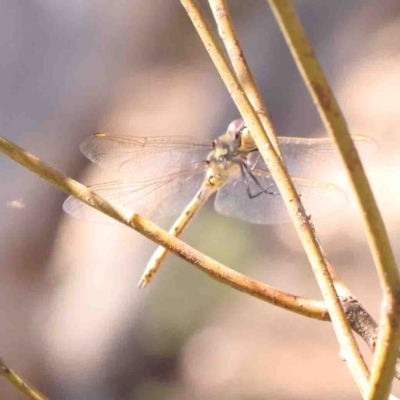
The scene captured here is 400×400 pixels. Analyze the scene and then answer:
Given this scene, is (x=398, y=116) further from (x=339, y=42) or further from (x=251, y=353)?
(x=251, y=353)

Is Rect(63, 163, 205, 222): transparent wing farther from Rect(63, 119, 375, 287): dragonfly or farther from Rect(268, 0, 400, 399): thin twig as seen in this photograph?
Rect(268, 0, 400, 399): thin twig

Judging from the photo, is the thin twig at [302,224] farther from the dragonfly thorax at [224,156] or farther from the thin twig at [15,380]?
the dragonfly thorax at [224,156]

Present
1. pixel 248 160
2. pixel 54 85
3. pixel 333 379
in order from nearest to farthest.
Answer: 1. pixel 248 160
2. pixel 333 379
3. pixel 54 85

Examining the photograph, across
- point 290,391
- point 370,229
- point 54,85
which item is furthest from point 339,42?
point 370,229

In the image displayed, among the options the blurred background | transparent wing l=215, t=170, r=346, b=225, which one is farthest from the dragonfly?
the blurred background

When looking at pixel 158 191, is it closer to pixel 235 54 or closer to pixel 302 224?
pixel 235 54

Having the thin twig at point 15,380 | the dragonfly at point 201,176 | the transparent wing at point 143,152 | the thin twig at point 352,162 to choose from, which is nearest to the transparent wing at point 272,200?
the dragonfly at point 201,176
